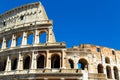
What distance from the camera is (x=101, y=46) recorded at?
131 feet

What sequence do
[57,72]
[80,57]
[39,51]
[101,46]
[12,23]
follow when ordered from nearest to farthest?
[57,72], [39,51], [80,57], [12,23], [101,46]

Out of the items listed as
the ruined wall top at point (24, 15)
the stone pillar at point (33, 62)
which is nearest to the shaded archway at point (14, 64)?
the stone pillar at point (33, 62)

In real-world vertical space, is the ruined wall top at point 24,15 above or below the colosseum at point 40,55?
above

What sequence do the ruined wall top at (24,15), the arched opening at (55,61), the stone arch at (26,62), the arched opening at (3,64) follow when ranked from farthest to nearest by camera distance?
the ruined wall top at (24,15) → the arched opening at (3,64) → the stone arch at (26,62) → the arched opening at (55,61)

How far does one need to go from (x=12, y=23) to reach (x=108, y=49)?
59.3ft

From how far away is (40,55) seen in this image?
31.6 meters

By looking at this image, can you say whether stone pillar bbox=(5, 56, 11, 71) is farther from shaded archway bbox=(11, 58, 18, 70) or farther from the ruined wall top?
the ruined wall top

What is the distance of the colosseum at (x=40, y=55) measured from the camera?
97.7ft

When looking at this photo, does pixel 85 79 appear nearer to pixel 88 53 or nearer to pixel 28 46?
pixel 88 53

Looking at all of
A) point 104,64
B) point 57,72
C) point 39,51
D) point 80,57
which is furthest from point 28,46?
point 104,64

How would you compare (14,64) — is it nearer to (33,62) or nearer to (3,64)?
(3,64)

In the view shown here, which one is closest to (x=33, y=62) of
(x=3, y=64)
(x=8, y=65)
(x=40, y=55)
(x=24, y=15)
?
(x=40, y=55)

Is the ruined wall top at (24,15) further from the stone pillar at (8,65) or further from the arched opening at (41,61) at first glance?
the stone pillar at (8,65)

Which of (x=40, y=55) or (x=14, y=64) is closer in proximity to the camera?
(x=40, y=55)
